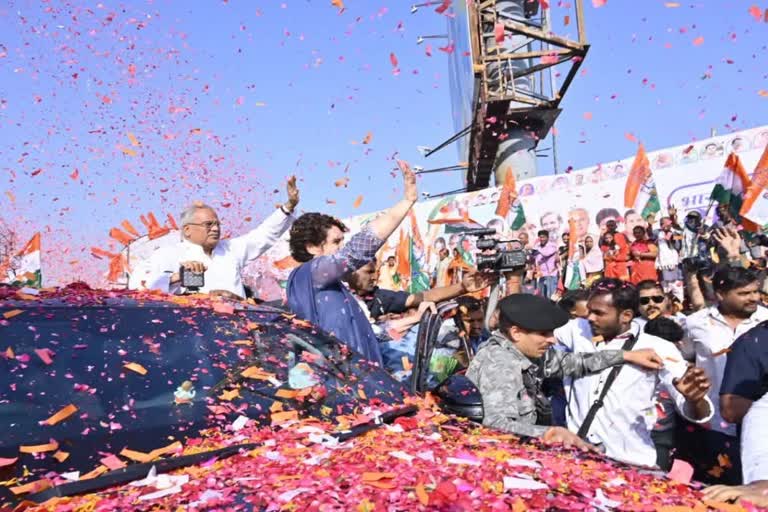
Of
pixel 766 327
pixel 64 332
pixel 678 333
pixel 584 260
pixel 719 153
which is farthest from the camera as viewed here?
pixel 584 260

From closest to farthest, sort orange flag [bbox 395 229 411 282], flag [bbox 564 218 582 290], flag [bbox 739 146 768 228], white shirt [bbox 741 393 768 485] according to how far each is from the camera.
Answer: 1. white shirt [bbox 741 393 768 485]
2. flag [bbox 739 146 768 228]
3. flag [bbox 564 218 582 290]
4. orange flag [bbox 395 229 411 282]

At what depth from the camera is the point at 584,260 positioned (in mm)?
12414

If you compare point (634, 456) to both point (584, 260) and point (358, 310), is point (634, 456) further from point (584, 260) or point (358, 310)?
point (584, 260)

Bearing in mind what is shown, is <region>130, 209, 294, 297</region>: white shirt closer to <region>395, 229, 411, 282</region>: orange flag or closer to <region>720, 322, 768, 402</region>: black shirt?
<region>720, 322, 768, 402</region>: black shirt

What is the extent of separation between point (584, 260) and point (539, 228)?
147 cm

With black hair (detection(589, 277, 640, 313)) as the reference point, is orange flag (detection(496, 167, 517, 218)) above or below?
above

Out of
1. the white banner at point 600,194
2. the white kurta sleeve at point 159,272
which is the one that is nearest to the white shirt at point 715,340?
the white kurta sleeve at point 159,272

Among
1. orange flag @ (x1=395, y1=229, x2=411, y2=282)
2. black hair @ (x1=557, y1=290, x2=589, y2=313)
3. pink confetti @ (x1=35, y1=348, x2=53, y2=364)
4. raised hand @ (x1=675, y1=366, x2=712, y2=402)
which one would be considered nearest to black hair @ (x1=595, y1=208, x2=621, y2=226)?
orange flag @ (x1=395, y1=229, x2=411, y2=282)

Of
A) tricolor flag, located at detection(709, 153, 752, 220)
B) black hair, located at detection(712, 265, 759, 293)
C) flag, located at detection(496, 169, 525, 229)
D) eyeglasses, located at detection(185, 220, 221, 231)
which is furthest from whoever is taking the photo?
flag, located at detection(496, 169, 525, 229)

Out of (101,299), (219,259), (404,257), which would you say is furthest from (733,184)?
(101,299)

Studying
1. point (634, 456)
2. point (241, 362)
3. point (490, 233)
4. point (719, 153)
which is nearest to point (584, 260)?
point (719, 153)

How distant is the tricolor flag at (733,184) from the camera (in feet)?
32.9

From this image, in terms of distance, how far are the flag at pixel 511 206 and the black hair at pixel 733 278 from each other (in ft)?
30.0

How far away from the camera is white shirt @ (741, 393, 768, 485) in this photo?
2662mm
